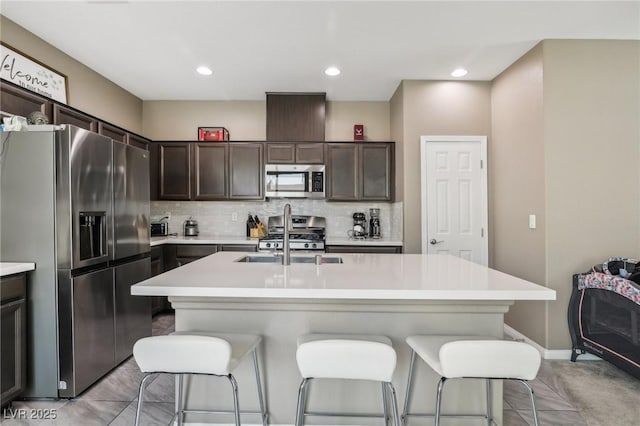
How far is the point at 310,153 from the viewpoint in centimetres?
446

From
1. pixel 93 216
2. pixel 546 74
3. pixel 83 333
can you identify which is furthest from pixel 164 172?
pixel 546 74

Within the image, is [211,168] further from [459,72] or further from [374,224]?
[459,72]

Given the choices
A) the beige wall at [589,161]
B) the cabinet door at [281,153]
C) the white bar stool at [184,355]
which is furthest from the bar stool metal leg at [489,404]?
the cabinet door at [281,153]

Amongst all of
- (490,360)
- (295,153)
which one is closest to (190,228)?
(295,153)

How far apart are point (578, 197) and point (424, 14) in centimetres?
198

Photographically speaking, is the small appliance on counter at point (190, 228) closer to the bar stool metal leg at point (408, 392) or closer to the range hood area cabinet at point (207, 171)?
the range hood area cabinet at point (207, 171)

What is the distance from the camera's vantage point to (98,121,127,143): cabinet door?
11.2 ft

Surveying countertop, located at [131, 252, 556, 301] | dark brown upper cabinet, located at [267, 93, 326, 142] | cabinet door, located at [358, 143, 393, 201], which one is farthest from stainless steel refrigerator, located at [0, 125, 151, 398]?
cabinet door, located at [358, 143, 393, 201]

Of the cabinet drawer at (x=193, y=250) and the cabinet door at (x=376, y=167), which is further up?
the cabinet door at (x=376, y=167)

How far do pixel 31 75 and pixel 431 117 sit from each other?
12.5 feet

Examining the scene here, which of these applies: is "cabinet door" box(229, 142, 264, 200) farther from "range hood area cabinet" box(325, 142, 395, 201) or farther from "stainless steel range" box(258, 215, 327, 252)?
"range hood area cabinet" box(325, 142, 395, 201)

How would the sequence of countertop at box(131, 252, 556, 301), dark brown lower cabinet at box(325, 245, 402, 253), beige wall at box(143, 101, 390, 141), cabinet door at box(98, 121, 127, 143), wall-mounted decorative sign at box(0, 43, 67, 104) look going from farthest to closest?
beige wall at box(143, 101, 390, 141), dark brown lower cabinet at box(325, 245, 402, 253), cabinet door at box(98, 121, 127, 143), wall-mounted decorative sign at box(0, 43, 67, 104), countertop at box(131, 252, 556, 301)

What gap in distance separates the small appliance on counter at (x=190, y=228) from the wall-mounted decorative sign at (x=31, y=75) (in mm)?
1974

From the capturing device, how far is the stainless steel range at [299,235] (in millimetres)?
4137
